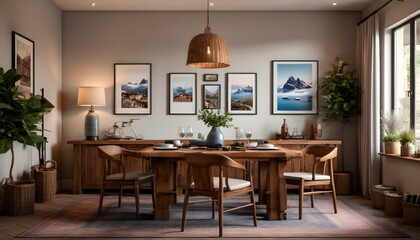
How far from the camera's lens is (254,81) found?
7.64 metres

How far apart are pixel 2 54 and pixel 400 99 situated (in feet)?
17.8

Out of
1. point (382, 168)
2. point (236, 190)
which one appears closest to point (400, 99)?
point (382, 168)

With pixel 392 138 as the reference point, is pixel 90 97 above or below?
above

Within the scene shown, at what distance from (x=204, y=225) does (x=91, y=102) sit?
324 cm

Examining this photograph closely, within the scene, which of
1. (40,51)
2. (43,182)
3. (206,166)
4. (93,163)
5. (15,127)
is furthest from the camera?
(93,163)

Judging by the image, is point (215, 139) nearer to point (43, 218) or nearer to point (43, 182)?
point (43, 218)

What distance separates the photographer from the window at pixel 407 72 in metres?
6.04

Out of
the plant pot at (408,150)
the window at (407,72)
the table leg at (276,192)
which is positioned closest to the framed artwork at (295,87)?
the window at (407,72)

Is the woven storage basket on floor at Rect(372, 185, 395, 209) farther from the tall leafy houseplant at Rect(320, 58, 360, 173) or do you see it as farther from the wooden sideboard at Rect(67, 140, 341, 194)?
the tall leafy houseplant at Rect(320, 58, 360, 173)

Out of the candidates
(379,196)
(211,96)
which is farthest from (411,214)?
(211,96)

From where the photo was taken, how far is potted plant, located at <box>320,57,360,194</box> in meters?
7.07

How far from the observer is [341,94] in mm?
7316

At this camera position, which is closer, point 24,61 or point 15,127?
point 15,127

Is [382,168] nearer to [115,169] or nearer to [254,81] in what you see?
[254,81]
